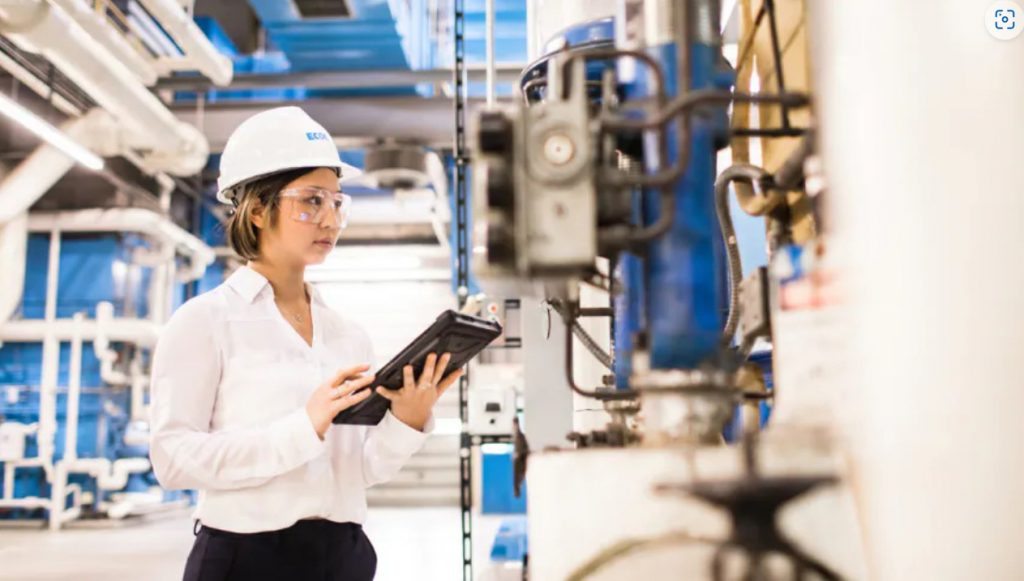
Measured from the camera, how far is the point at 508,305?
280cm

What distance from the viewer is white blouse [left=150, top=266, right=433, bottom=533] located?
1127 millimetres

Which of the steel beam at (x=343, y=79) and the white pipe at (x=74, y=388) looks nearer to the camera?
the steel beam at (x=343, y=79)

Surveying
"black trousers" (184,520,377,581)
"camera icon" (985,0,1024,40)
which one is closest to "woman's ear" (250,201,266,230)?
"black trousers" (184,520,377,581)

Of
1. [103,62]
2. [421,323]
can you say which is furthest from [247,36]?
[421,323]

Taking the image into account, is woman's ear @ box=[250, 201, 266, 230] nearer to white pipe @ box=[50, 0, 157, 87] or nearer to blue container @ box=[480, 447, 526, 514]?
white pipe @ box=[50, 0, 157, 87]

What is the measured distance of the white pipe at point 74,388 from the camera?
20.9 ft

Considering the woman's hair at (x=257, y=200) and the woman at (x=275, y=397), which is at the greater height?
the woman's hair at (x=257, y=200)

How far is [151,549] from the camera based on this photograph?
4957mm

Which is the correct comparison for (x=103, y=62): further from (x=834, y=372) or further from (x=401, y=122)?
(x=834, y=372)

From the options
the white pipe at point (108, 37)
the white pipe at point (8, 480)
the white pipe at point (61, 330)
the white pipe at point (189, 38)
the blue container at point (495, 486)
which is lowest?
the blue container at point (495, 486)

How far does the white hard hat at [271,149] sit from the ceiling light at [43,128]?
362 cm

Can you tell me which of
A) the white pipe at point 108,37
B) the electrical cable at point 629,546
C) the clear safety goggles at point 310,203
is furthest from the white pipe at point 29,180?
the electrical cable at point 629,546

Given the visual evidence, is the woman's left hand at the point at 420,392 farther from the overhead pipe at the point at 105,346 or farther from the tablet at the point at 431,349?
the overhead pipe at the point at 105,346

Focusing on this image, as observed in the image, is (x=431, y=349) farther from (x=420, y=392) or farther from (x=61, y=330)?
(x=61, y=330)
